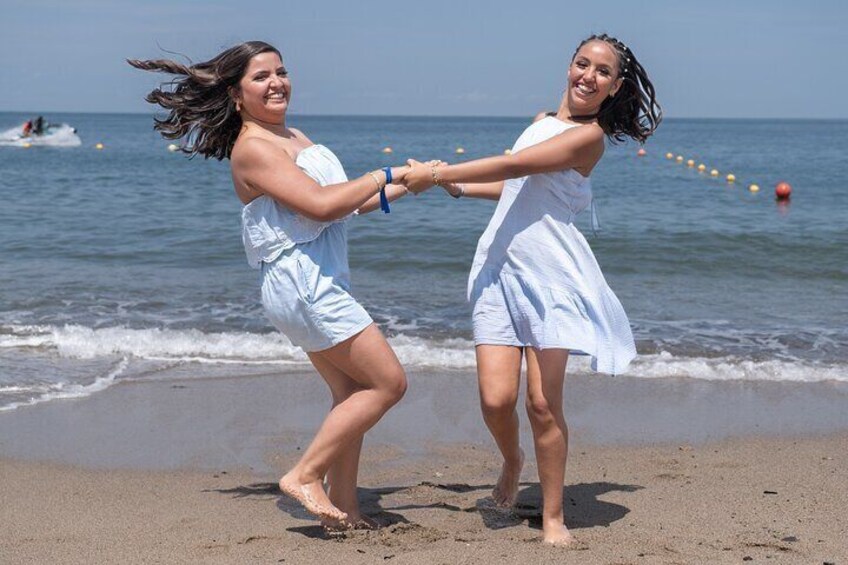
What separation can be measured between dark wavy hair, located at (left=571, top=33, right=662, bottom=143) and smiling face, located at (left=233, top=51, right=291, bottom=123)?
1.21 m

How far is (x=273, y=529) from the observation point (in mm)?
4719

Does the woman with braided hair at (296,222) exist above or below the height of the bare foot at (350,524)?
above

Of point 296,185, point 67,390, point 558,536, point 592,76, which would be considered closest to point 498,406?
point 558,536

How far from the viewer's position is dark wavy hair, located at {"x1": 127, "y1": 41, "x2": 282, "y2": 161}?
4480 mm

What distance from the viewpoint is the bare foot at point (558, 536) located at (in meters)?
4.47

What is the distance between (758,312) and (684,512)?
256 inches

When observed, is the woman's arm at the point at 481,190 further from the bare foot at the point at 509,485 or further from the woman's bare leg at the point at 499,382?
the bare foot at the point at 509,485

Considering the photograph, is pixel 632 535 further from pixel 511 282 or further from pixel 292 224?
pixel 292 224

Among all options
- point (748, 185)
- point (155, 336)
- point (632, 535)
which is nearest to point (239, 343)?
point (155, 336)

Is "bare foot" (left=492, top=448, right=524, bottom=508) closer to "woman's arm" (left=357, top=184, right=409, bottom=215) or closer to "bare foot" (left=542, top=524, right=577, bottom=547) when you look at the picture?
"bare foot" (left=542, top=524, right=577, bottom=547)

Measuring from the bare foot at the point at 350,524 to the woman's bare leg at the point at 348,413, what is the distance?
0.07 m

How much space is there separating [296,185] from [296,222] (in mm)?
204

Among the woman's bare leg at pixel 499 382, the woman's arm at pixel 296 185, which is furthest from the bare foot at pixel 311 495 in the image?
the woman's arm at pixel 296 185

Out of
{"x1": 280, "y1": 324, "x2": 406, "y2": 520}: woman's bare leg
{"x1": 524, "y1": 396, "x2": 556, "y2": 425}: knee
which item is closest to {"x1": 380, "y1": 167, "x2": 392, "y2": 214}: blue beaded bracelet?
{"x1": 280, "y1": 324, "x2": 406, "y2": 520}: woman's bare leg
